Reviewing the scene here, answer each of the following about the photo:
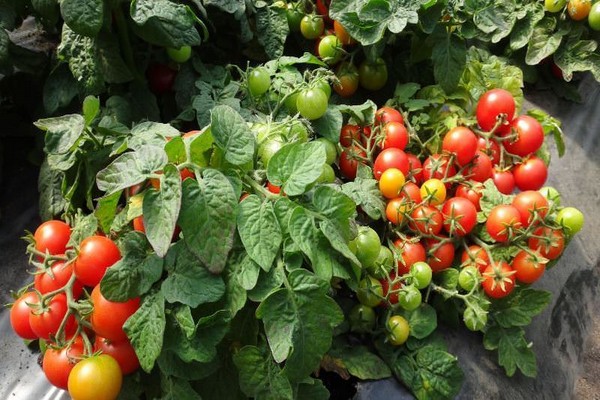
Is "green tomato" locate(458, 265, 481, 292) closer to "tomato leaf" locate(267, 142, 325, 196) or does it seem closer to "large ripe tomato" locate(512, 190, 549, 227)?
"large ripe tomato" locate(512, 190, 549, 227)

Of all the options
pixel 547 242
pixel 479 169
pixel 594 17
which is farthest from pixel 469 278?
pixel 594 17

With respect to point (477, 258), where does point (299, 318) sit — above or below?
above

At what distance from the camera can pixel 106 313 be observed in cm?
78

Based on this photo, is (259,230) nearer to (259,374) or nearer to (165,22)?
(259,374)

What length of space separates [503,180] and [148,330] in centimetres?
89

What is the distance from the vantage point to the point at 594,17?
164cm

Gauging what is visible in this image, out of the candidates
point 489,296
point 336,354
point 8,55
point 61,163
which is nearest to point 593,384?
point 489,296

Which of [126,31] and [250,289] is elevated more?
[126,31]

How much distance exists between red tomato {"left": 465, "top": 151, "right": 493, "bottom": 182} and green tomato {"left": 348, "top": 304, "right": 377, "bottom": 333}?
393 millimetres

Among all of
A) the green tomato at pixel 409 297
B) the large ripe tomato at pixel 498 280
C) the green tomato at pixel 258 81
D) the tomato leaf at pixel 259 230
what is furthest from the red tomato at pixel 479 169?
the tomato leaf at pixel 259 230

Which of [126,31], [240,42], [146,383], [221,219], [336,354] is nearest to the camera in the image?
[221,219]

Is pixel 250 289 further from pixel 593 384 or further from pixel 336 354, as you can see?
pixel 593 384

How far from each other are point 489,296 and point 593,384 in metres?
0.79

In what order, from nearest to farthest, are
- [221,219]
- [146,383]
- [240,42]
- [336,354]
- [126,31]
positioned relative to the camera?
1. [221,219]
2. [146,383]
3. [336,354]
4. [126,31]
5. [240,42]
